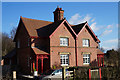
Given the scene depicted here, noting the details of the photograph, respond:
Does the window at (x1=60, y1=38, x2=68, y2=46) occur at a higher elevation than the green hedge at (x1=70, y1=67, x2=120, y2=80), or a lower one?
higher

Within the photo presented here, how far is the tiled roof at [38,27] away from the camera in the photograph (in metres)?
25.9

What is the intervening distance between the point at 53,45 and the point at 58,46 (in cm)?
97

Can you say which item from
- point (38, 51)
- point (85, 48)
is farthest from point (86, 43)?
point (38, 51)

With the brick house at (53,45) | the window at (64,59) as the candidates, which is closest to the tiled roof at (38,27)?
the brick house at (53,45)

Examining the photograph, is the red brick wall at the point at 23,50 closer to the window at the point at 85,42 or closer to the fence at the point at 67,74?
the window at the point at 85,42

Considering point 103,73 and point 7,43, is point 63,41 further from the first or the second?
point 7,43

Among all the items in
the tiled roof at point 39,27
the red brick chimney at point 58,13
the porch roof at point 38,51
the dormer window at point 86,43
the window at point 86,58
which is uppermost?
the red brick chimney at point 58,13

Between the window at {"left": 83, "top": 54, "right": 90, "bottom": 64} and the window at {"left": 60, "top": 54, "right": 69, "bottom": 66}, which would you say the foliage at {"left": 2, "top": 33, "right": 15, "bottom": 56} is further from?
the window at {"left": 83, "top": 54, "right": 90, "bottom": 64}

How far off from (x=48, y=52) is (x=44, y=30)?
5.00m

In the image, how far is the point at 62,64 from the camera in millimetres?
25500

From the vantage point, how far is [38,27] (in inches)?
1104

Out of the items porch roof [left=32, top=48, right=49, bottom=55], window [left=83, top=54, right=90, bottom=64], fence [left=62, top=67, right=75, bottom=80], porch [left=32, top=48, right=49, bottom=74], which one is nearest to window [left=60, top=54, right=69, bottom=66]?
porch [left=32, top=48, right=49, bottom=74]

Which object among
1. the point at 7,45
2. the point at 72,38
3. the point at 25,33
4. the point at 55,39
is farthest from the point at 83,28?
the point at 7,45

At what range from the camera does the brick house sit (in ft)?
80.3
